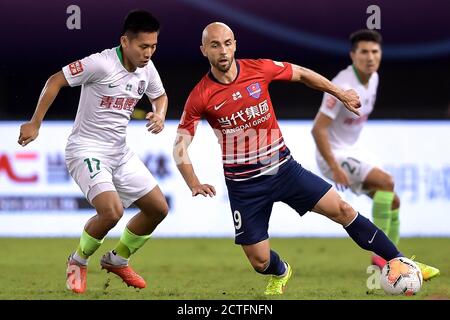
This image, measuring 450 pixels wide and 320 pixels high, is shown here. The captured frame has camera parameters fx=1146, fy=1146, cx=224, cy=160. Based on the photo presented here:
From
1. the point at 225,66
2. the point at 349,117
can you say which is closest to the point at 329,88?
the point at 225,66

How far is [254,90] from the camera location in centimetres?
768

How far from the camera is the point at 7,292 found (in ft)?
25.8

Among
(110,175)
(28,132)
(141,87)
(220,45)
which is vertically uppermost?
(220,45)

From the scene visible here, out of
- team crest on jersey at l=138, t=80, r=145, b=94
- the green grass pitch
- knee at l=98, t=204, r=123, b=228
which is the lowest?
the green grass pitch

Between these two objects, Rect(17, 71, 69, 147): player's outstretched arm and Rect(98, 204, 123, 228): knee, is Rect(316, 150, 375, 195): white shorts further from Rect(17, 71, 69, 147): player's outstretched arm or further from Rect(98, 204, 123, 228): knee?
Rect(17, 71, 69, 147): player's outstretched arm

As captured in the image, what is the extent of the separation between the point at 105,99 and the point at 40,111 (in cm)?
49

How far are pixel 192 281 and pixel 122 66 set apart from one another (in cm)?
194

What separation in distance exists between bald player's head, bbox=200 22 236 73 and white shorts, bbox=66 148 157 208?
1.05m

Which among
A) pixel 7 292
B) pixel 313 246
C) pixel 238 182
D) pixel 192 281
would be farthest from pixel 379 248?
pixel 313 246

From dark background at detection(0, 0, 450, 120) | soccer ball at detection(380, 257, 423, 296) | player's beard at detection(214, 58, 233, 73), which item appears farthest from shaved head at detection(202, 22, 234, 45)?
dark background at detection(0, 0, 450, 120)

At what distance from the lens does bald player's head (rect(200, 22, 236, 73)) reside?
751 cm

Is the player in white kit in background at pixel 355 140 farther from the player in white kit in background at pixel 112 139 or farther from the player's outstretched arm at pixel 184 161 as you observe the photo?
the player's outstretched arm at pixel 184 161

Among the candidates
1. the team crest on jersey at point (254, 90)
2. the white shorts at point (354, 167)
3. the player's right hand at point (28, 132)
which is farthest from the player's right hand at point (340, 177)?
the player's right hand at point (28, 132)

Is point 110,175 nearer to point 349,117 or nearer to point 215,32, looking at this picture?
point 215,32
